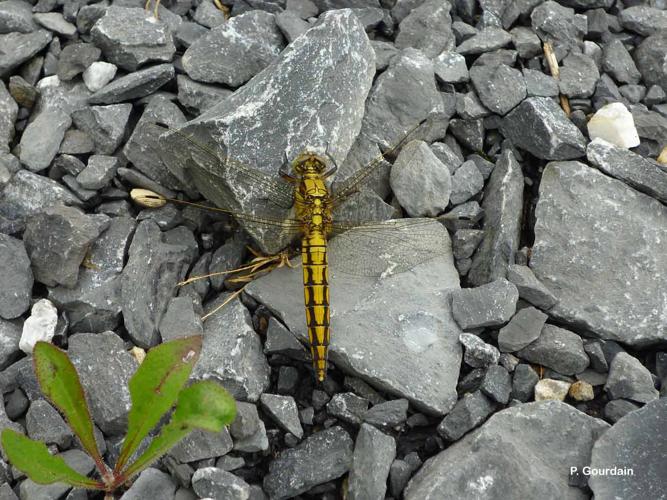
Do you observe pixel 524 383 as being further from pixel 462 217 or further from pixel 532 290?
pixel 462 217

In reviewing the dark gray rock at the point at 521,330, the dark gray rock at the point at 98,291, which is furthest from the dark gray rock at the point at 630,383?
the dark gray rock at the point at 98,291

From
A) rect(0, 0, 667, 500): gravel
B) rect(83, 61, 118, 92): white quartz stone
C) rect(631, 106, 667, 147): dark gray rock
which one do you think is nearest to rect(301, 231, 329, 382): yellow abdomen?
rect(0, 0, 667, 500): gravel

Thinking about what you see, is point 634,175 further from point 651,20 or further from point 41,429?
point 41,429

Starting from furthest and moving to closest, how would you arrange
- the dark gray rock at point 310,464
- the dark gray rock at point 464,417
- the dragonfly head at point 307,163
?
the dragonfly head at point 307,163
the dark gray rock at point 464,417
the dark gray rock at point 310,464

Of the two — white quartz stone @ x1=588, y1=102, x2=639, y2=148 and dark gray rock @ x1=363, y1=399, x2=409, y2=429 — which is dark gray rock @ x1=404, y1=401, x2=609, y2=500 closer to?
dark gray rock @ x1=363, y1=399, x2=409, y2=429

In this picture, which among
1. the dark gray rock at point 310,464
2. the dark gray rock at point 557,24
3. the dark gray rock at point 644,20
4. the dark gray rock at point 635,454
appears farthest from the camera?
the dark gray rock at point 644,20

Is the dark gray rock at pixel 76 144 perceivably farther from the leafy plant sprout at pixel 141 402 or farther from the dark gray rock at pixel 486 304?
the dark gray rock at pixel 486 304

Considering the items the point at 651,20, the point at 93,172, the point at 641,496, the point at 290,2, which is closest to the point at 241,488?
the point at 641,496
